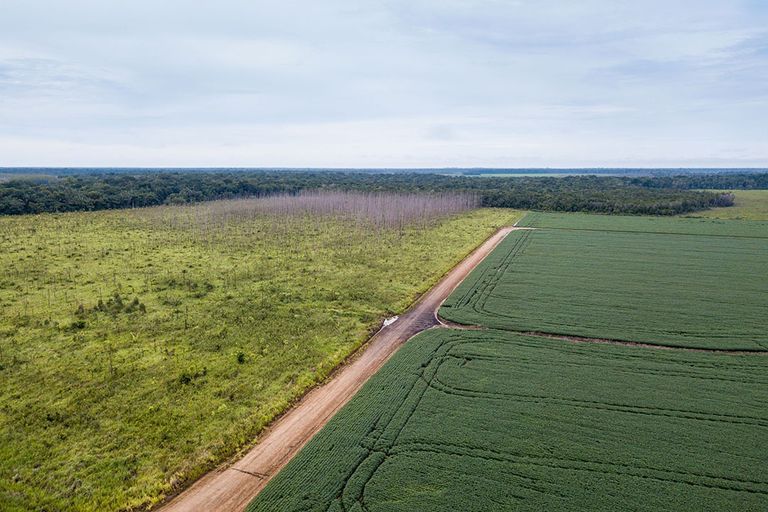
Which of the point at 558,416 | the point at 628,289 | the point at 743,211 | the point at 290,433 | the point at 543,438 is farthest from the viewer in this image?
the point at 743,211

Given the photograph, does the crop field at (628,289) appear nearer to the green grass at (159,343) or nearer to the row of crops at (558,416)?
the row of crops at (558,416)

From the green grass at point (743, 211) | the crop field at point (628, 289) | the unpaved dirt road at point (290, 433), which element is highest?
the green grass at point (743, 211)

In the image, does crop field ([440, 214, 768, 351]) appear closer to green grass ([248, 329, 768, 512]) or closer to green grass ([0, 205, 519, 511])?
green grass ([248, 329, 768, 512])

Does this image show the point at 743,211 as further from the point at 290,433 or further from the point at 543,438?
the point at 290,433

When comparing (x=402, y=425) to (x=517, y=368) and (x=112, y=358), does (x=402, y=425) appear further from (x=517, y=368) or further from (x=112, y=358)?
(x=112, y=358)

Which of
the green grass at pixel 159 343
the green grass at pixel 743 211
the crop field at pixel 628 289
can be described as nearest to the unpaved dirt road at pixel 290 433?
the green grass at pixel 159 343

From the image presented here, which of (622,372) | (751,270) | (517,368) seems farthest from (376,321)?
(751,270)

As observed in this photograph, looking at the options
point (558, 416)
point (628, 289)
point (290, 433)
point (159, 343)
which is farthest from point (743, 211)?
point (159, 343)
